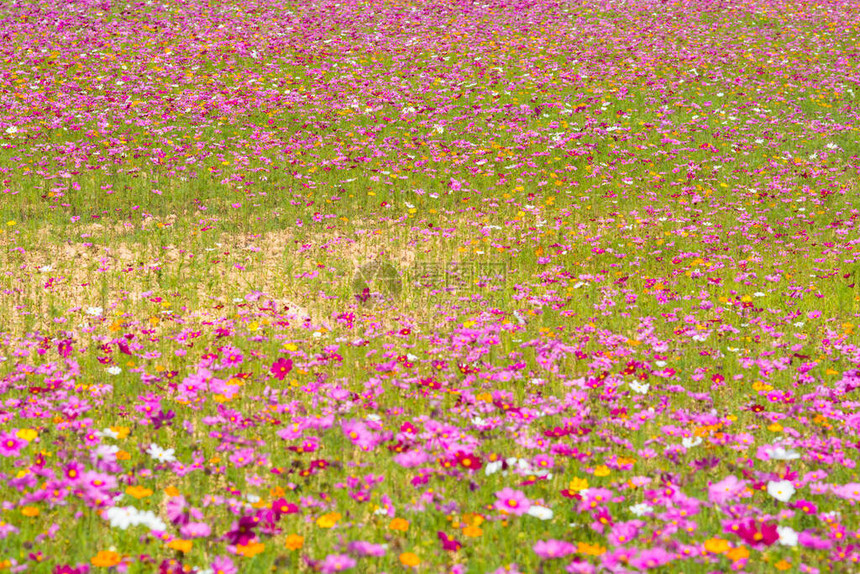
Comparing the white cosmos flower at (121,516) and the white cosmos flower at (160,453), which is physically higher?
the white cosmos flower at (121,516)

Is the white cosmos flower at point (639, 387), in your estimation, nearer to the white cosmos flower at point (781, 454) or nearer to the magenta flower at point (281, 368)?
the white cosmos flower at point (781, 454)

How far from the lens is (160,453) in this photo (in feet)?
14.8

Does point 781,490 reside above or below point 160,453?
above

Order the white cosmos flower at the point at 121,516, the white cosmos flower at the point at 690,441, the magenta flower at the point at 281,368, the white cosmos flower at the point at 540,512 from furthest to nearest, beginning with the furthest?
the magenta flower at the point at 281,368 < the white cosmos flower at the point at 690,441 < the white cosmos flower at the point at 540,512 < the white cosmos flower at the point at 121,516

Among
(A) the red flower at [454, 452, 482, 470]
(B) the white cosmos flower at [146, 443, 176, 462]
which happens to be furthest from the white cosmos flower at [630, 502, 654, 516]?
(B) the white cosmos flower at [146, 443, 176, 462]

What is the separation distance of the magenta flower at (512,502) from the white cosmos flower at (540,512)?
0.04 metres

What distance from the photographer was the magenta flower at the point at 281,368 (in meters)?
5.66

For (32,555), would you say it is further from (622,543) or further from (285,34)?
(285,34)

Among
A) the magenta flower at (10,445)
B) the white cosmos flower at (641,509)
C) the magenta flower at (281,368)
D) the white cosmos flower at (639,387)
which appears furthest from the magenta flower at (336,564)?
the white cosmos flower at (639,387)

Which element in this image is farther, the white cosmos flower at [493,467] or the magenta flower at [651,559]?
the white cosmos flower at [493,467]

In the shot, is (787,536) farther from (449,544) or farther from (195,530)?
(195,530)

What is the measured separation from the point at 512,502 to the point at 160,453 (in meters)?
2.36

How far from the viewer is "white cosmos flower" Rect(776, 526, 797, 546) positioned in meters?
3.51

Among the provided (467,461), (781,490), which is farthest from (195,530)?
(781,490)
